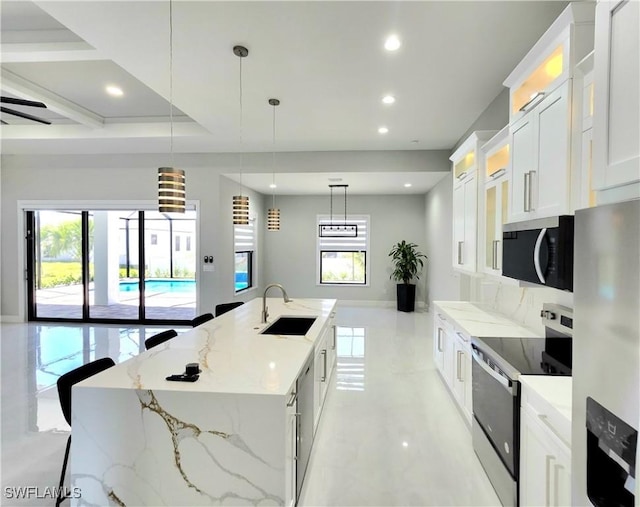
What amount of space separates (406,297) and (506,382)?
20.7 feet

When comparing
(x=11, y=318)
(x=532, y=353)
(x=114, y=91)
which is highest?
(x=114, y=91)

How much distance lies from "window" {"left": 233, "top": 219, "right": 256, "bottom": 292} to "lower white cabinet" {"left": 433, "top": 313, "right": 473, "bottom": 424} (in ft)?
14.5

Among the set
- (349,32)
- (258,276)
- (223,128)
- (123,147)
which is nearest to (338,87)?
(349,32)

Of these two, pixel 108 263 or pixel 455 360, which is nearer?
pixel 455 360

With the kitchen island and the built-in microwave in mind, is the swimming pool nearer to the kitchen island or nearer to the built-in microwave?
the kitchen island

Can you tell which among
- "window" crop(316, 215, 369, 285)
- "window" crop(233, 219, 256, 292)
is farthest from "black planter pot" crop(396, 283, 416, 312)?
"window" crop(233, 219, 256, 292)

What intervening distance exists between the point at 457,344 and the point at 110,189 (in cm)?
653

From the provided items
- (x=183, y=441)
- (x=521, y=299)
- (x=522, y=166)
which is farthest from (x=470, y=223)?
(x=183, y=441)

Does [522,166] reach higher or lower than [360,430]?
higher

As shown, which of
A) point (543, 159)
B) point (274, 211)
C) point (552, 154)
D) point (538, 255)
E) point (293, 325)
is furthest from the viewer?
point (274, 211)

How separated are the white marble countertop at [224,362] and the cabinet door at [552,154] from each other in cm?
175

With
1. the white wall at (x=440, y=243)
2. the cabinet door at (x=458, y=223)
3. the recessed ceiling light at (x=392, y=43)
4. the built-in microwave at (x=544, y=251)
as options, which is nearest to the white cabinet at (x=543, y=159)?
the built-in microwave at (x=544, y=251)

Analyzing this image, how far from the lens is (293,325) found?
11.5ft

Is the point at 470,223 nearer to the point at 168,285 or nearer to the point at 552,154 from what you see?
the point at 552,154
